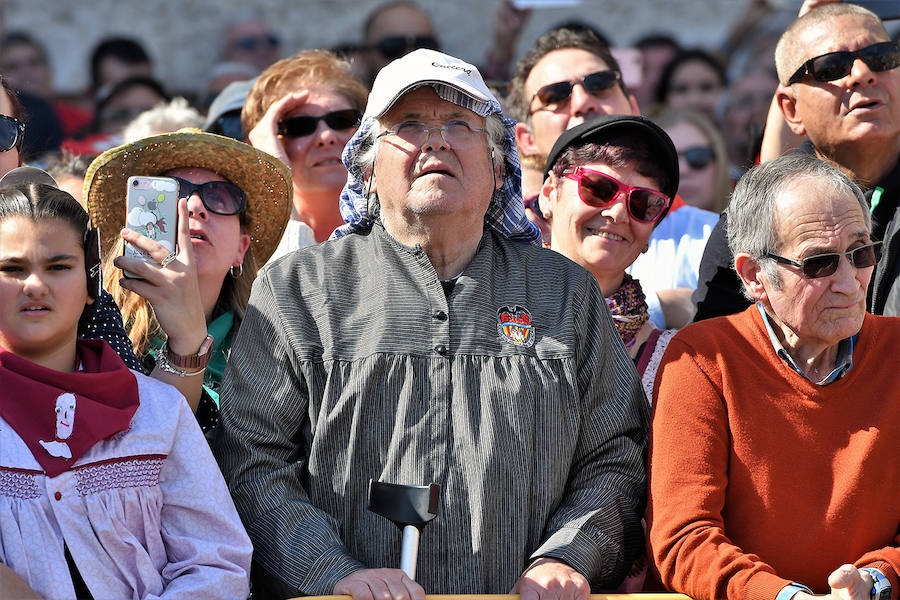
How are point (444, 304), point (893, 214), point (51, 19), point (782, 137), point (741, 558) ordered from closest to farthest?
point (741, 558) < point (444, 304) < point (893, 214) < point (782, 137) < point (51, 19)

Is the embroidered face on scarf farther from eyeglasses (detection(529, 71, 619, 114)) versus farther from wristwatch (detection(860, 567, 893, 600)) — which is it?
eyeglasses (detection(529, 71, 619, 114))

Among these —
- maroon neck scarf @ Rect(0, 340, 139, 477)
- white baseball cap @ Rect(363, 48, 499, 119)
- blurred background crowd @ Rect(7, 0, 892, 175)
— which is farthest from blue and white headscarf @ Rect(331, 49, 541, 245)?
blurred background crowd @ Rect(7, 0, 892, 175)

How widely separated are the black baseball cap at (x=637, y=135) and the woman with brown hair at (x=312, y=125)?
1.25m

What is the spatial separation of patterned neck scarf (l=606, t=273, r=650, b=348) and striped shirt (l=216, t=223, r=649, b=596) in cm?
54

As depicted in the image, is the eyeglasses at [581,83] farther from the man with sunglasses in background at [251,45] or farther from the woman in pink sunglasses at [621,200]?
the man with sunglasses in background at [251,45]

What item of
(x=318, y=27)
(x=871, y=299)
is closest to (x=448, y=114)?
(x=871, y=299)

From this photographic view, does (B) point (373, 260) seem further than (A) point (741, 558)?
Yes

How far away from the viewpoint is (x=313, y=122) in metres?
4.90

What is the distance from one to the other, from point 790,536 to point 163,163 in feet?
7.12

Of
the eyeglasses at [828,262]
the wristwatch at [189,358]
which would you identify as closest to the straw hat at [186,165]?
the wristwatch at [189,358]

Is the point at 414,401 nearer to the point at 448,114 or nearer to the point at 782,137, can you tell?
the point at 448,114

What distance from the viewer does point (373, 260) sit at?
3.33 m

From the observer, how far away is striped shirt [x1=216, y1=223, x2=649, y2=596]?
3.02 metres

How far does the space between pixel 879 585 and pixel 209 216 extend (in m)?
2.23
